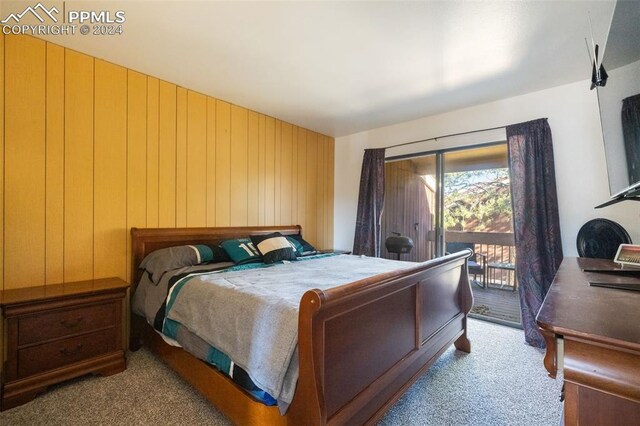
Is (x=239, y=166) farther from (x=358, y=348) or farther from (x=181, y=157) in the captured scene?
(x=358, y=348)

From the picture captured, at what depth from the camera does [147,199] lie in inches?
104

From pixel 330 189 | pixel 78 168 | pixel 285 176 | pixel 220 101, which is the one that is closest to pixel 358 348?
pixel 78 168

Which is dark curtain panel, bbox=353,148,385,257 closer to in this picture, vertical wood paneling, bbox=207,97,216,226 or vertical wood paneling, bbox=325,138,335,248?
vertical wood paneling, bbox=325,138,335,248

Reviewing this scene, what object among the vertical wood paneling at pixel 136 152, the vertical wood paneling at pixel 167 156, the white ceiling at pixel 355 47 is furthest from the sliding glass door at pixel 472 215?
Result: the vertical wood paneling at pixel 136 152

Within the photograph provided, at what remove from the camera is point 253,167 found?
3.52m

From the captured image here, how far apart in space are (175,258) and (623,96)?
3087 mm

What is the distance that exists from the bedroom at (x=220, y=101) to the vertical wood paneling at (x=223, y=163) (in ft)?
0.05

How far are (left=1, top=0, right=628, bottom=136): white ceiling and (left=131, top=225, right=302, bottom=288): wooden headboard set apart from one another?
1485 millimetres

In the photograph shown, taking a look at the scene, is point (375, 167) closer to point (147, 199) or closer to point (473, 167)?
point (473, 167)

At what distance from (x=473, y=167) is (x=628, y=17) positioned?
2.45 meters

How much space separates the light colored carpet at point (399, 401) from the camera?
1636mm

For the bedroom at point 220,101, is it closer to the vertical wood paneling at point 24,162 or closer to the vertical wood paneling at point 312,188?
the vertical wood paneling at point 24,162

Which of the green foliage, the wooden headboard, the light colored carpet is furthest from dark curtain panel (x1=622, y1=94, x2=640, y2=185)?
the wooden headboard

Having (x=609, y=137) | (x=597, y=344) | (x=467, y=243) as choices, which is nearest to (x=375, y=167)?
(x=467, y=243)
